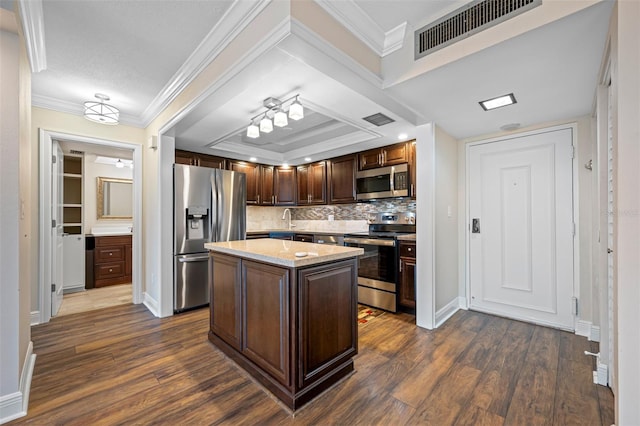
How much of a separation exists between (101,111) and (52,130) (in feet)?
2.02

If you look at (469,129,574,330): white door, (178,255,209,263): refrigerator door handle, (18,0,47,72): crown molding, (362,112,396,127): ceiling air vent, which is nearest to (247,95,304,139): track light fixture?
(362,112,396,127): ceiling air vent

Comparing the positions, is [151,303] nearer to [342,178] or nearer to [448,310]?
[342,178]

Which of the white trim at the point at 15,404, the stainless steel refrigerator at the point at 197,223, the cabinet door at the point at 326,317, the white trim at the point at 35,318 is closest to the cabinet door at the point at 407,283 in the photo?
the cabinet door at the point at 326,317

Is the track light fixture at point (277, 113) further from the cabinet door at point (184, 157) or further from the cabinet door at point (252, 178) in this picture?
the cabinet door at point (252, 178)

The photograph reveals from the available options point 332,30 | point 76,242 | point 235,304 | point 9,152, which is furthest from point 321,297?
point 76,242

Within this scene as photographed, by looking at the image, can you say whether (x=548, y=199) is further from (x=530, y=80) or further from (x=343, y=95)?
(x=343, y=95)

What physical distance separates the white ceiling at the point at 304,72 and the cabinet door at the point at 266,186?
1.72 metres

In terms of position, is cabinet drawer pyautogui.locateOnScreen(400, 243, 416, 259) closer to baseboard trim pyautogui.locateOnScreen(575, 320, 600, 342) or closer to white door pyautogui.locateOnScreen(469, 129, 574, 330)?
white door pyautogui.locateOnScreen(469, 129, 574, 330)

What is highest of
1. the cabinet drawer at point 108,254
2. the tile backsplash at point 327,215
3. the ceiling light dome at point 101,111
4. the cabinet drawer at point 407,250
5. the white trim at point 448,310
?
the ceiling light dome at point 101,111

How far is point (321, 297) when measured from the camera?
1860mm

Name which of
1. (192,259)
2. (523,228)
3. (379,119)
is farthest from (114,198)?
(523,228)

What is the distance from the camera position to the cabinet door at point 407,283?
318 cm

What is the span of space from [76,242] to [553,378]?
600cm

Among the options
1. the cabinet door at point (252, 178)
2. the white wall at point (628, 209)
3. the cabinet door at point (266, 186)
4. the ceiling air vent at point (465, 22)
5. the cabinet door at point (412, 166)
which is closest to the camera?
the white wall at point (628, 209)
